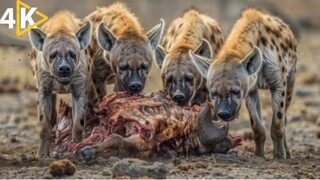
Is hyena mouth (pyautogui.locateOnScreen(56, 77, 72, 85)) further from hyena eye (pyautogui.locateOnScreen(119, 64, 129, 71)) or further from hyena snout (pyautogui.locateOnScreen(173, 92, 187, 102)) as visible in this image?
hyena snout (pyautogui.locateOnScreen(173, 92, 187, 102))

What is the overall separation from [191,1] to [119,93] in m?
23.0

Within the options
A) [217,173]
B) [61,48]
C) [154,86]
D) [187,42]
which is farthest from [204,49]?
[154,86]

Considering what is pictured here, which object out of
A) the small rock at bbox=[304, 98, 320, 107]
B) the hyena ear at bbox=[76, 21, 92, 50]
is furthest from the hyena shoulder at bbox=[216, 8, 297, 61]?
the small rock at bbox=[304, 98, 320, 107]

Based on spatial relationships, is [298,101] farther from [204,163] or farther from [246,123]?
[204,163]

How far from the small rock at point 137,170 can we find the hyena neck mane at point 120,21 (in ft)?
8.13

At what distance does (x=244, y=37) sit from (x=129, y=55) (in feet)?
3.38

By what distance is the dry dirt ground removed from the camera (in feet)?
27.8

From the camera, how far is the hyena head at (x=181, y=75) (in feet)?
32.4

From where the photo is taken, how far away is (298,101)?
1650 cm

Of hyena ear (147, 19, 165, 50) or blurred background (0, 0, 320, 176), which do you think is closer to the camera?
hyena ear (147, 19, 165, 50)

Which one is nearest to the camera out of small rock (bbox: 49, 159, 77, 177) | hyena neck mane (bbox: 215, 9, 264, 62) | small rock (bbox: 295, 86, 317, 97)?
small rock (bbox: 49, 159, 77, 177)

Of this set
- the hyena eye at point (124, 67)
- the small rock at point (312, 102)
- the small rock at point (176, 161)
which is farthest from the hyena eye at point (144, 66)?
the small rock at point (312, 102)

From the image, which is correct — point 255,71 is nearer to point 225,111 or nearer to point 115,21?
point 225,111

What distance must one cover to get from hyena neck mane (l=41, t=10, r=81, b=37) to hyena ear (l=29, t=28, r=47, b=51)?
0.06m
